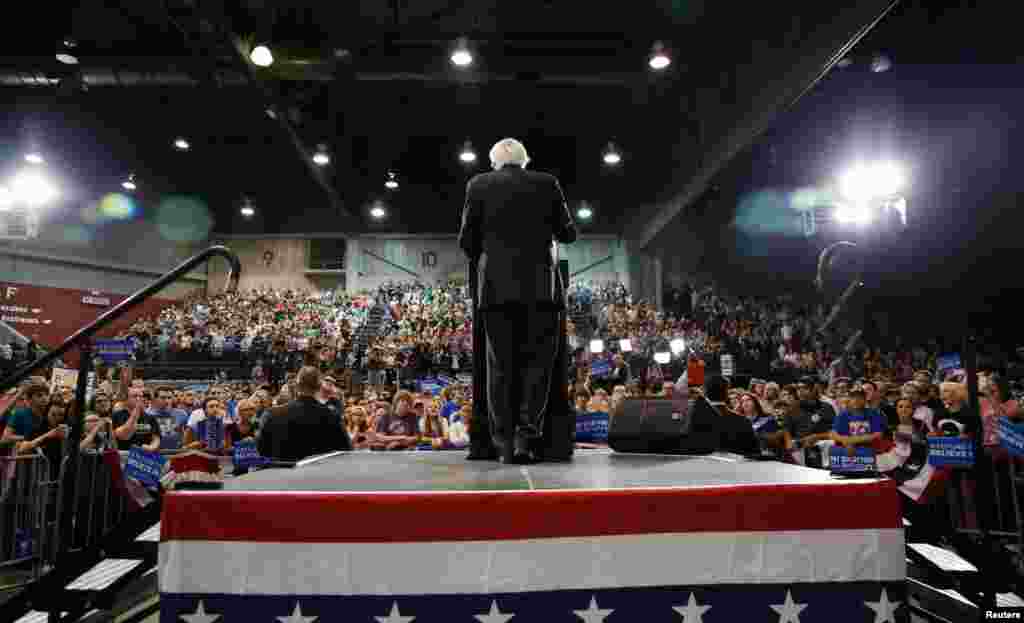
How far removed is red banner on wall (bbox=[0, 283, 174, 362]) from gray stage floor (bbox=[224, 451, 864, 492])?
19.1 meters

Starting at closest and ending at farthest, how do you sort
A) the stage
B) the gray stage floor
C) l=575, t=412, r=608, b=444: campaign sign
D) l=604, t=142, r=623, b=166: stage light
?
1. the stage
2. the gray stage floor
3. l=575, t=412, r=608, b=444: campaign sign
4. l=604, t=142, r=623, b=166: stage light

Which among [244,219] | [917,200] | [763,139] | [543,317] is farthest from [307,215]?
[543,317]

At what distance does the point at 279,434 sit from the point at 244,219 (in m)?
23.2

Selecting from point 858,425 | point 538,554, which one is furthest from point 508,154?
point 858,425

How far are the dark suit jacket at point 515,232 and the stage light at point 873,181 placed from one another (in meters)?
10.3

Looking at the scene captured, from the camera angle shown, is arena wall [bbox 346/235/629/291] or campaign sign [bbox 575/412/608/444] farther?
arena wall [bbox 346/235/629/291]

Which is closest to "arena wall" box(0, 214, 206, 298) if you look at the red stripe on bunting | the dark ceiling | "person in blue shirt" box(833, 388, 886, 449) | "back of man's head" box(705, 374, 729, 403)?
the dark ceiling

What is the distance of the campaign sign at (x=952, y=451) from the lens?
3637mm

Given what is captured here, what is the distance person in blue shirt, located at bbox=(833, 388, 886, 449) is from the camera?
5.67 metres

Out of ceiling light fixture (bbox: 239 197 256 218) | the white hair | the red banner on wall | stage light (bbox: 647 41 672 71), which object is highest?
ceiling light fixture (bbox: 239 197 256 218)

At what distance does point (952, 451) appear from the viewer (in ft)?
12.2

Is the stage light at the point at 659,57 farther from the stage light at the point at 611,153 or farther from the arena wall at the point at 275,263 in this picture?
the arena wall at the point at 275,263

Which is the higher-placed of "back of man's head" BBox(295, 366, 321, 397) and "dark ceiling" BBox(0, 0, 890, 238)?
"dark ceiling" BBox(0, 0, 890, 238)

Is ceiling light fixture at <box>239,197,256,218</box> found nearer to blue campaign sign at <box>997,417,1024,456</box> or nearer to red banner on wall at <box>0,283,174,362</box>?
red banner on wall at <box>0,283,174,362</box>
